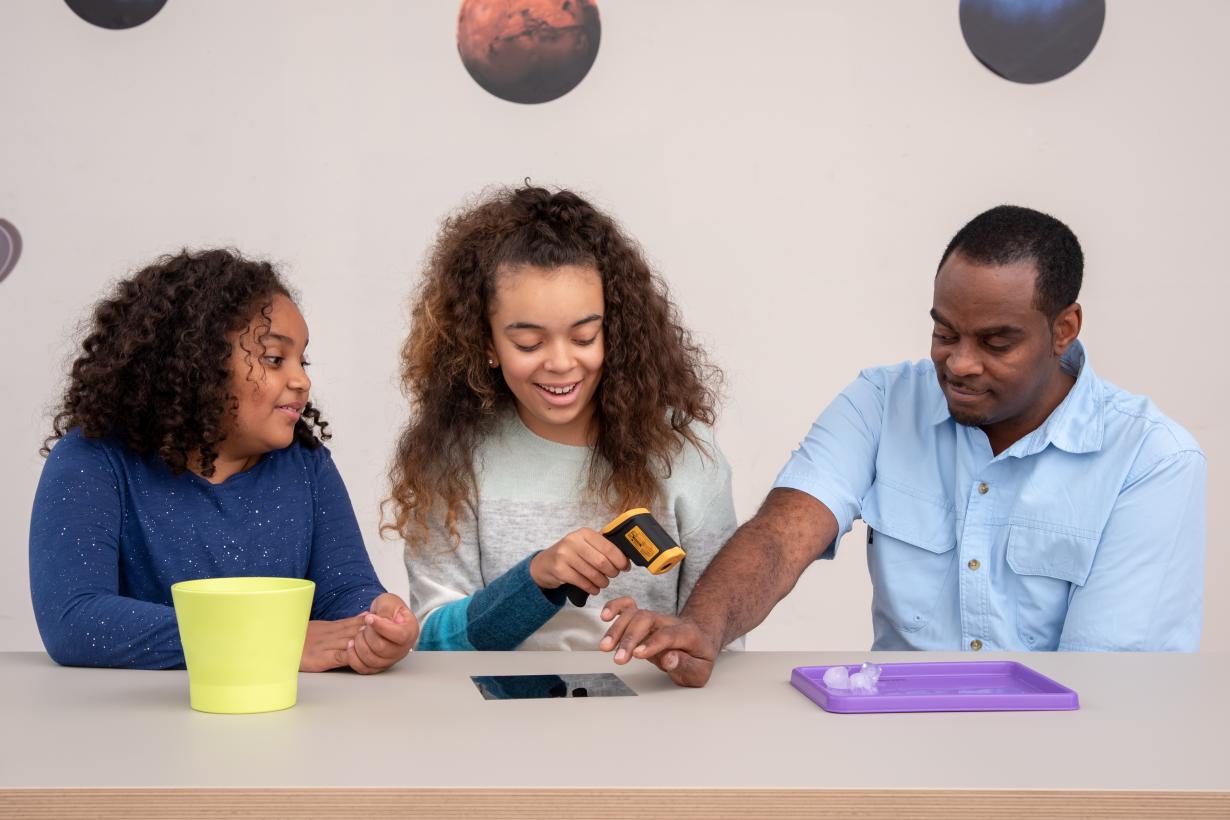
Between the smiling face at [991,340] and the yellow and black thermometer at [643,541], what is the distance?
2.05 ft

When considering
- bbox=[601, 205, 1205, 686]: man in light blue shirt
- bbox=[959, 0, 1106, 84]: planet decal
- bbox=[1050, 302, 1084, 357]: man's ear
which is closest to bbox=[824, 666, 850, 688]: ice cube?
bbox=[601, 205, 1205, 686]: man in light blue shirt

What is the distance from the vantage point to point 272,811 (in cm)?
82

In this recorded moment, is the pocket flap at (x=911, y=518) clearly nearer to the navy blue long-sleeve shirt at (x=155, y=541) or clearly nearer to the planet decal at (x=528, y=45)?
the navy blue long-sleeve shirt at (x=155, y=541)

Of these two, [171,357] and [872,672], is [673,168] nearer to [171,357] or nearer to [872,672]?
[171,357]

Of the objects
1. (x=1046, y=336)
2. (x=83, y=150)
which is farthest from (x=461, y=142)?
(x=1046, y=336)

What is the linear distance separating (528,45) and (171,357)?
1.64 meters

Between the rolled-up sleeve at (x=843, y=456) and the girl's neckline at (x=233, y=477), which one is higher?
the rolled-up sleeve at (x=843, y=456)

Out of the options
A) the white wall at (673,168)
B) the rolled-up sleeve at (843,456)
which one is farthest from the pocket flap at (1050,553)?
the white wall at (673,168)

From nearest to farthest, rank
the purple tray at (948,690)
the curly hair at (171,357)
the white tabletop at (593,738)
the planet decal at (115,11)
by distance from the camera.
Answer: the white tabletop at (593,738) < the purple tray at (948,690) < the curly hair at (171,357) < the planet decal at (115,11)

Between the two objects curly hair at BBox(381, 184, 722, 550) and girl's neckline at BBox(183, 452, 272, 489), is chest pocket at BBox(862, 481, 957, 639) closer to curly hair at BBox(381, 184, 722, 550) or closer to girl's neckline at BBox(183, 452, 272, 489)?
curly hair at BBox(381, 184, 722, 550)

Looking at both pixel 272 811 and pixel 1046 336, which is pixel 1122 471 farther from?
pixel 272 811

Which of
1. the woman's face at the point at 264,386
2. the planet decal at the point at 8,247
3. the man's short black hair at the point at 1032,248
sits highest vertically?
the man's short black hair at the point at 1032,248


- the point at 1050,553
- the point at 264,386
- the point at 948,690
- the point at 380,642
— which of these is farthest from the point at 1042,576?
the point at 264,386

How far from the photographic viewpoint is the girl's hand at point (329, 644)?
1.26 metres
